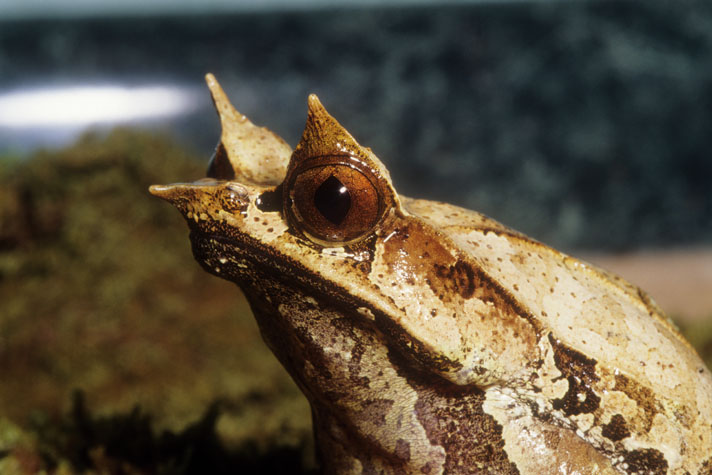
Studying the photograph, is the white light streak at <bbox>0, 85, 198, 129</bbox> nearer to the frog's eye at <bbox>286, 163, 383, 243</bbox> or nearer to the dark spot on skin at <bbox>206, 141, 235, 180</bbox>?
the dark spot on skin at <bbox>206, 141, 235, 180</bbox>

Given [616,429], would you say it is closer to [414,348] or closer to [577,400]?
[577,400]

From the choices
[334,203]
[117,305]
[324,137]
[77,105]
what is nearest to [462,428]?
[334,203]

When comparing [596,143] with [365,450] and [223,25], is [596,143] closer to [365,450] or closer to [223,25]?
[223,25]

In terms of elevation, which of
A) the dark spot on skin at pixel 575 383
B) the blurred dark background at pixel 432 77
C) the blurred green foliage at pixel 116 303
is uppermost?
the blurred dark background at pixel 432 77

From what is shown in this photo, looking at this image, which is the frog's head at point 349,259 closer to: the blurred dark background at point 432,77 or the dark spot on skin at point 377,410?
the dark spot on skin at point 377,410

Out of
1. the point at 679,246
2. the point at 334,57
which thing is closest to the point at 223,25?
the point at 334,57

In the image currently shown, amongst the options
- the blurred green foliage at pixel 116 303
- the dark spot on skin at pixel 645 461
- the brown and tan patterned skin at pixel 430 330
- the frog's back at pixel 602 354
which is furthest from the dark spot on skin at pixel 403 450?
the blurred green foliage at pixel 116 303
